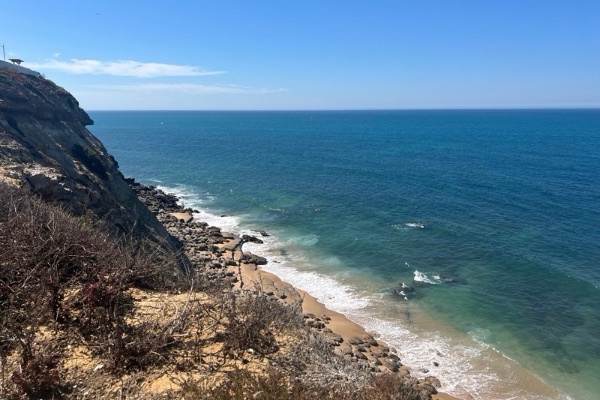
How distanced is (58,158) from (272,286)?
17.3m

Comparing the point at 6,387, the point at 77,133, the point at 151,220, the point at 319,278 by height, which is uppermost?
the point at 77,133

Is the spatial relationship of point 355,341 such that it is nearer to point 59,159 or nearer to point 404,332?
point 404,332

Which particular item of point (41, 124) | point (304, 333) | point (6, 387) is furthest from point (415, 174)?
point (6, 387)

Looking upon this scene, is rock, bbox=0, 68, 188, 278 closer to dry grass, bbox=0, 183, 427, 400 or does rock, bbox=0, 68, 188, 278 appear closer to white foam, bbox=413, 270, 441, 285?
dry grass, bbox=0, 183, 427, 400

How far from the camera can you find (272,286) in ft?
99.9

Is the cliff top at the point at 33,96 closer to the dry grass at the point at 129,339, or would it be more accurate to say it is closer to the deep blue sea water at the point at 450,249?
the deep blue sea water at the point at 450,249

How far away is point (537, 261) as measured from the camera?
3550 centimetres

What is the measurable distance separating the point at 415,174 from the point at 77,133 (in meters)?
53.0

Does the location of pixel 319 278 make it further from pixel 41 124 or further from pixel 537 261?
pixel 41 124

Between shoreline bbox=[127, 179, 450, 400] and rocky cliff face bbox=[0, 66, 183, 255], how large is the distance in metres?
5.40

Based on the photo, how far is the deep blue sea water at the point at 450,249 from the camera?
2431cm

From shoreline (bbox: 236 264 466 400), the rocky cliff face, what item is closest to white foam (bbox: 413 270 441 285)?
shoreline (bbox: 236 264 466 400)

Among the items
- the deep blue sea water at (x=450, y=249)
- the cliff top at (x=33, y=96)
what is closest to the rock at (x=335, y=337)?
the deep blue sea water at (x=450, y=249)

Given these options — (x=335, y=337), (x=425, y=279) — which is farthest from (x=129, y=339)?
(x=425, y=279)
